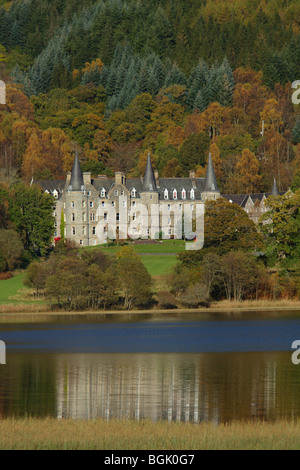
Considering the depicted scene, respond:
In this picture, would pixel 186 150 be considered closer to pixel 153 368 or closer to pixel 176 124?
pixel 176 124

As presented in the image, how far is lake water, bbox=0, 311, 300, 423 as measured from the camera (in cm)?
3538

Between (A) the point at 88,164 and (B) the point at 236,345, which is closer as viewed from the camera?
(B) the point at 236,345

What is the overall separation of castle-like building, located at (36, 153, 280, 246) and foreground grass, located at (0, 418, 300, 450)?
9199 cm

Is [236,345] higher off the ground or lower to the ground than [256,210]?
lower

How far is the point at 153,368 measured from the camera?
151 feet

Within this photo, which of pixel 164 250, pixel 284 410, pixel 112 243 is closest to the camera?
pixel 284 410

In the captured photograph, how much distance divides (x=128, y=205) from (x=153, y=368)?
83282 millimetres

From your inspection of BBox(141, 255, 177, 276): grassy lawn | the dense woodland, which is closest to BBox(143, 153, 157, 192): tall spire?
the dense woodland

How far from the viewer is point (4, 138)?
150625 mm

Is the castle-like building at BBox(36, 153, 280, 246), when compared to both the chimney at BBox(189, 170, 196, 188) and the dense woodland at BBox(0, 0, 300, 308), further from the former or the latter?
the dense woodland at BBox(0, 0, 300, 308)

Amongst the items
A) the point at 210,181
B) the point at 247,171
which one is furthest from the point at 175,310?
the point at 247,171
